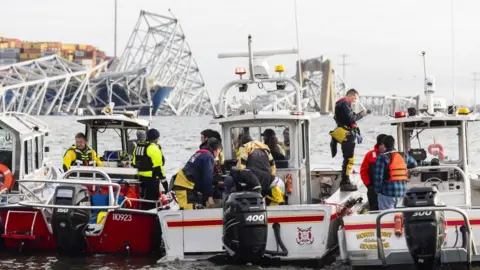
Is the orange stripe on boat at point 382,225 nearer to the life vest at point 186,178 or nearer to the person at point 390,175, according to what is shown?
the person at point 390,175

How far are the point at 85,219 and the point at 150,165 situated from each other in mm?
1944

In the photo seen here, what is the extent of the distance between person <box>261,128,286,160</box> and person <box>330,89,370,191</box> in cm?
128

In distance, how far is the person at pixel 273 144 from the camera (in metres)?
14.8

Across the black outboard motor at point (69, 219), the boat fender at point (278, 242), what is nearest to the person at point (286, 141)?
the boat fender at point (278, 242)

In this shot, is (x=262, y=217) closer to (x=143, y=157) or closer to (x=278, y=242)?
(x=278, y=242)

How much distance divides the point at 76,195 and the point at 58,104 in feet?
448

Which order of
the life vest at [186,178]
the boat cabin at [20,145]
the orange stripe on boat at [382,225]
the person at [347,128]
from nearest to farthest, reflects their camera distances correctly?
the orange stripe on boat at [382,225], the life vest at [186,178], the person at [347,128], the boat cabin at [20,145]

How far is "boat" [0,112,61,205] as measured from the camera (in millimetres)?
16500

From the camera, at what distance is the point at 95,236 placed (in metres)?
15.2

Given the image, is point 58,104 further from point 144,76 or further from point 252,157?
point 252,157

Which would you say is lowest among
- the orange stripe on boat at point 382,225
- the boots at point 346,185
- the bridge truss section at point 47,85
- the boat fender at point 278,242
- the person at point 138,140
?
the boat fender at point 278,242

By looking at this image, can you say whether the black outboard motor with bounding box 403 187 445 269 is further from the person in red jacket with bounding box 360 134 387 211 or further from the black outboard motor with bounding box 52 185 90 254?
the black outboard motor with bounding box 52 185 90 254

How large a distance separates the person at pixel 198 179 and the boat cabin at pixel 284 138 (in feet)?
3.58

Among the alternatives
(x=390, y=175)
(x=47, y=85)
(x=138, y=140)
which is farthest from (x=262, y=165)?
(x=47, y=85)
